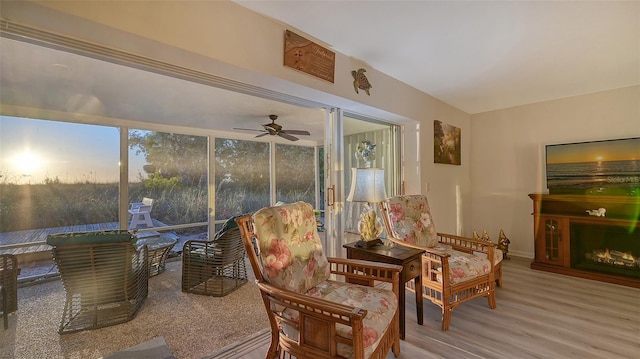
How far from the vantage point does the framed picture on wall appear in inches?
150

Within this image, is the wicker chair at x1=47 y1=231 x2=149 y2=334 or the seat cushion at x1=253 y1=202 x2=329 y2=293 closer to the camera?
the seat cushion at x1=253 y1=202 x2=329 y2=293

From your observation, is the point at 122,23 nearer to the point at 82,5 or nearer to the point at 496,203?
the point at 82,5

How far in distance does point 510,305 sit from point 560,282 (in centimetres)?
113

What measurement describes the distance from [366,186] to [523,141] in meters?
3.27

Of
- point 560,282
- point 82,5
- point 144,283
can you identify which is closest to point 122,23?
point 82,5

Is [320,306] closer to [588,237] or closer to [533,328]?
[533,328]

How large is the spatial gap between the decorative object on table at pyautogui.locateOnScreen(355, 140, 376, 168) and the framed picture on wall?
3.29 feet

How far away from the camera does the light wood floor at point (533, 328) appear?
1.89 m

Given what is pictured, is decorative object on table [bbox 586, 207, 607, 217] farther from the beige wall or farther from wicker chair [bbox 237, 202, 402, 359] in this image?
wicker chair [bbox 237, 202, 402, 359]

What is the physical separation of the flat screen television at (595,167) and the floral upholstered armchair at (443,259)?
1.85 meters

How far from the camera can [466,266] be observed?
2.38 m

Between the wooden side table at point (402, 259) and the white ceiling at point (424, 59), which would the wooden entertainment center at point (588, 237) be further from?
the wooden side table at point (402, 259)

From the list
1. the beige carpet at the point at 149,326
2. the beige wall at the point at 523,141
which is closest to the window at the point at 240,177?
the beige carpet at the point at 149,326

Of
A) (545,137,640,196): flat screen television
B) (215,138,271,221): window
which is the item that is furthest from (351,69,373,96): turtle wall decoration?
(215,138,271,221): window
